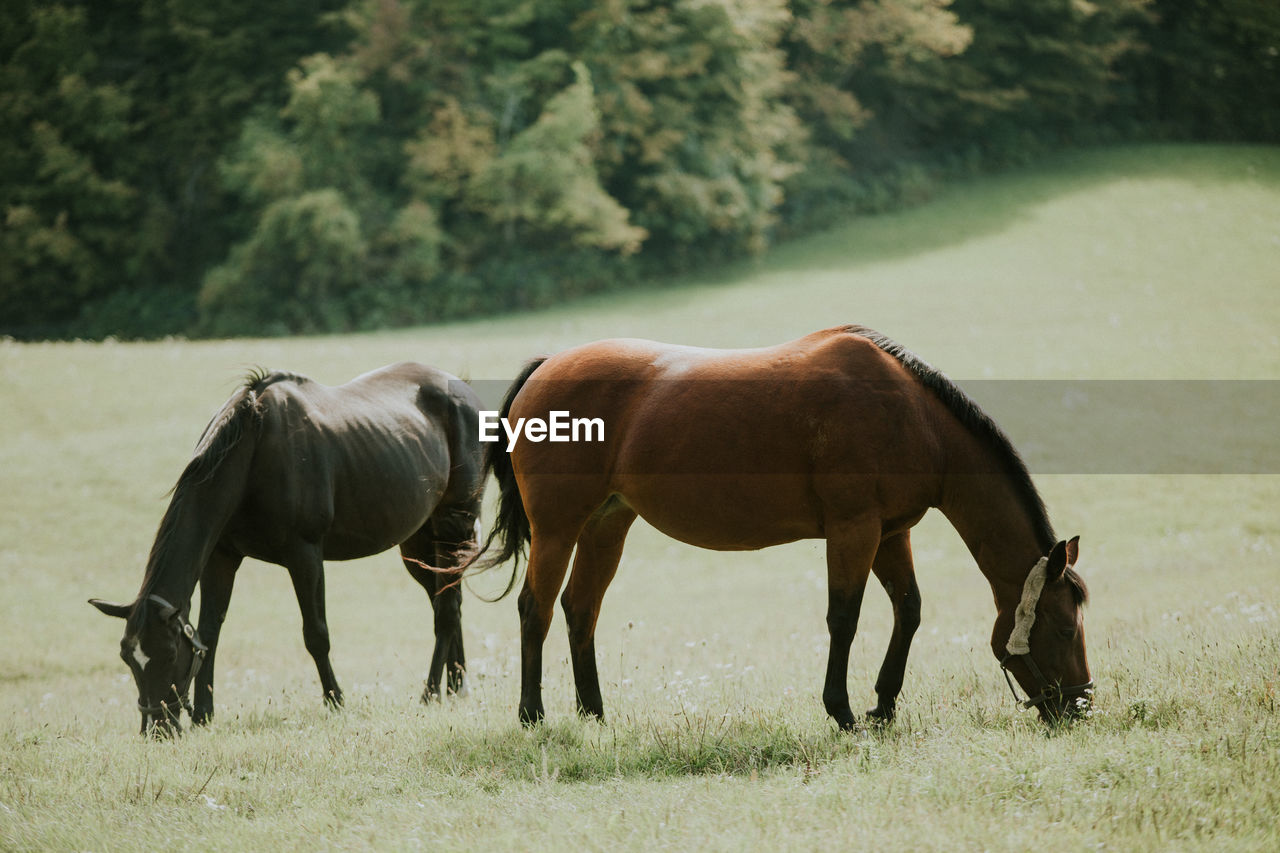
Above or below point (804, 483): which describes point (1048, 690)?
below

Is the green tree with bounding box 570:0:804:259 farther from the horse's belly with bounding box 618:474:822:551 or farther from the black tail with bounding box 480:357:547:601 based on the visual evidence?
the horse's belly with bounding box 618:474:822:551

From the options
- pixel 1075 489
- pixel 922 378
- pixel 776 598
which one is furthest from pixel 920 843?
pixel 1075 489

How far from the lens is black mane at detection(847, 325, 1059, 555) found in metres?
5.33

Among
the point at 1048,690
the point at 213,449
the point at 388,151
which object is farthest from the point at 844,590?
the point at 388,151

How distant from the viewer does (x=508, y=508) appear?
6.59 meters

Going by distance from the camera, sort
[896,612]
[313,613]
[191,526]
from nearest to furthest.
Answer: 1. [896,612]
2. [191,526]
3. [313,613]

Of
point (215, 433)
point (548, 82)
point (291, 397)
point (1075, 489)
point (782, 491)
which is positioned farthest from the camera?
point (548, 82)

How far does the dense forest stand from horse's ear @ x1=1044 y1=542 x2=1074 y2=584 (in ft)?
90.2

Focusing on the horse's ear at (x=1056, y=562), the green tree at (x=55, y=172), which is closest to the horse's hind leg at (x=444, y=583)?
the horse's ear at (x=1056, y=562)

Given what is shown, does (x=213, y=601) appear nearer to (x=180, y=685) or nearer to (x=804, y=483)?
(x=180, y=685)

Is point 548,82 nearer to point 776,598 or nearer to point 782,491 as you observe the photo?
point 776,598

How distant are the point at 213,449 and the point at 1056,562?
5.36 meters

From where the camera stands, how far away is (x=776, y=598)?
13148 mm

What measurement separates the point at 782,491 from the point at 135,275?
119ft
